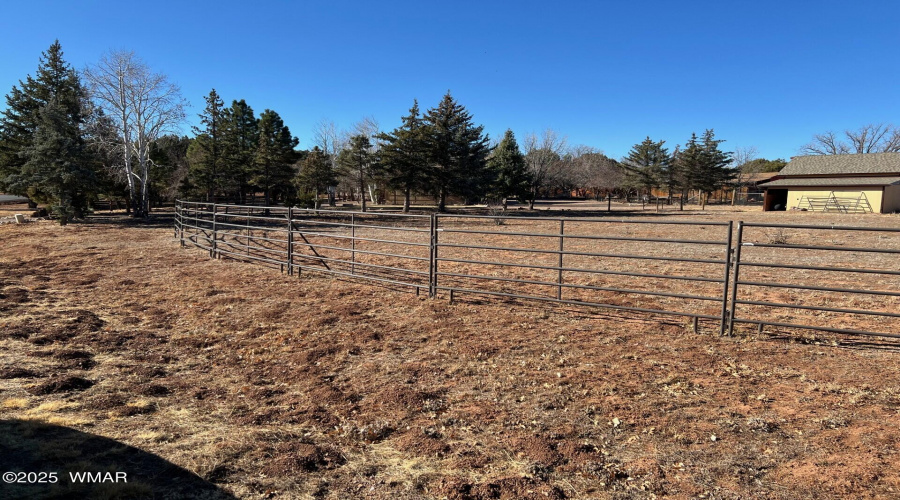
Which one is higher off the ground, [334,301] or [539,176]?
[539,176]

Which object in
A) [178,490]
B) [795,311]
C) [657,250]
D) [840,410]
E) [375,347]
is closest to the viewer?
[178,490]

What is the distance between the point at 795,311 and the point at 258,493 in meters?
7.30

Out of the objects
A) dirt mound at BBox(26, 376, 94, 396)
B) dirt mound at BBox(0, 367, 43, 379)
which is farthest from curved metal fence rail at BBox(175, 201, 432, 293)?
dirt mound at BBox(0, 367, 43, 379)

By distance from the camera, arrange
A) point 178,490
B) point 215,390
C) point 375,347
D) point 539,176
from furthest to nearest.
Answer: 1. point 539,176
2. point 375,347
3. point 215,390
4. point 178,490

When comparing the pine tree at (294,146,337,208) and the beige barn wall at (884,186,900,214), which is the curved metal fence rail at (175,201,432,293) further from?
the beige barn wall at (884,186,900,214)

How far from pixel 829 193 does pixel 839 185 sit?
41.3 inches

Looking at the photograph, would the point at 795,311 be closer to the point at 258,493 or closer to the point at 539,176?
the point at 258,493

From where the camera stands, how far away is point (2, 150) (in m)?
25.6

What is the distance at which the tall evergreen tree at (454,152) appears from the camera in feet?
110

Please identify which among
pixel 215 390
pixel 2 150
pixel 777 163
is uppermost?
pixel 777 163

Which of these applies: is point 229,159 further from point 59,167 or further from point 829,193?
point 829,193

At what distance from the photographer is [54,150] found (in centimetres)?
2012

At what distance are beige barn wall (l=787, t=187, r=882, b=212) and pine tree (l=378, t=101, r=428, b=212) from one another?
109 ft

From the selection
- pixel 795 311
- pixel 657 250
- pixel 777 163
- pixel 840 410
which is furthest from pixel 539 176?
pixel 777 163
